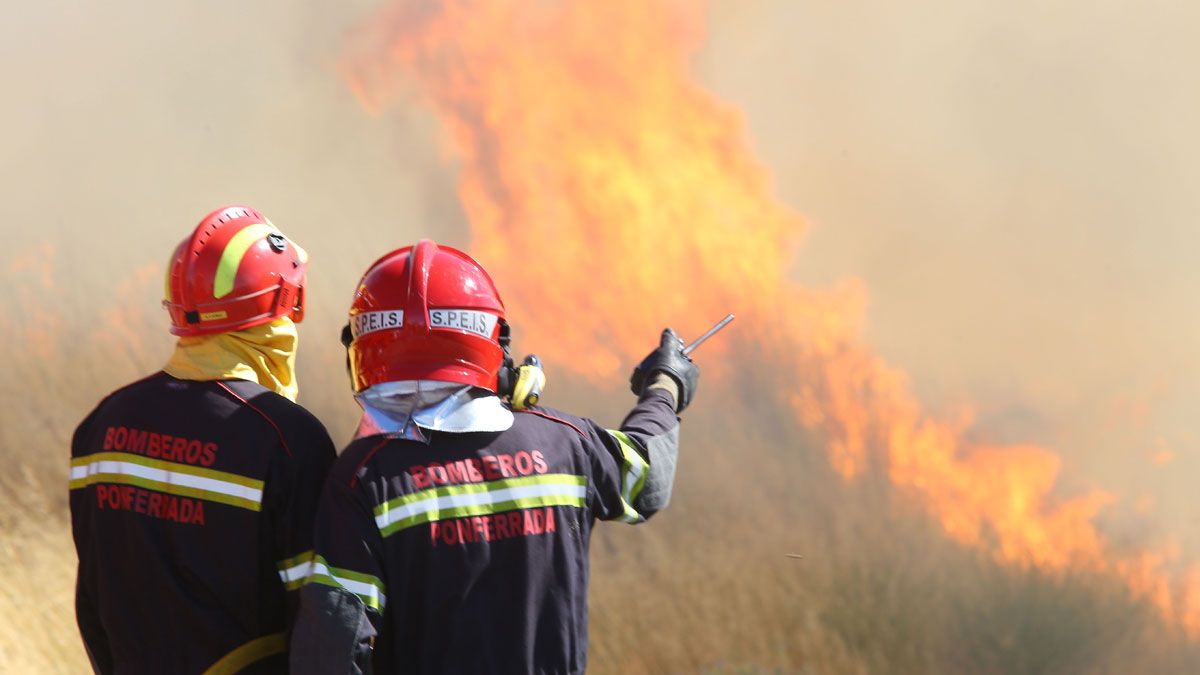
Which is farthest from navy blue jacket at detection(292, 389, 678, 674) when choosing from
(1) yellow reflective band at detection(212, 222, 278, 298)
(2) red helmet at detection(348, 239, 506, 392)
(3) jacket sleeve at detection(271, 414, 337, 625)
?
(1) yellow reflective band at detection(212, 222, 278, 298)

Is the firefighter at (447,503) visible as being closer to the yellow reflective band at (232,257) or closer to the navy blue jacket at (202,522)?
the navy blue jacket at (202,522)

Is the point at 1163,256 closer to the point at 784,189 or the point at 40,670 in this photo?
the point at 784,189

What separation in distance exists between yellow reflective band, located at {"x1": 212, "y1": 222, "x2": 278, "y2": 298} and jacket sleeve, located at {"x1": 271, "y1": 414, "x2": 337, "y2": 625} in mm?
492

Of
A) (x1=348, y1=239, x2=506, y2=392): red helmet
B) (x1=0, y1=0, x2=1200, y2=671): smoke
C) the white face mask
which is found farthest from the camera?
(x1=0, y1=0, x2=1200, y2=671): smoke

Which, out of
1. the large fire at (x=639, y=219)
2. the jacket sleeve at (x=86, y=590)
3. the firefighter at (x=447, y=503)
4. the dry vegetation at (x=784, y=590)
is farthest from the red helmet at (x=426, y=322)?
the large fire at (x=639, y=219)

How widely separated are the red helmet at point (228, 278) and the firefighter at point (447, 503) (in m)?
0.38

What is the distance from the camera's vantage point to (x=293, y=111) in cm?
690

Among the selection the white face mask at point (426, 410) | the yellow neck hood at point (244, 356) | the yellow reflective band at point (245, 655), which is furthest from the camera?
the yellow neck hood at point (244, 356)

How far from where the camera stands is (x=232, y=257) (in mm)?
3256

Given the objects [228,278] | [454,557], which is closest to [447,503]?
[454,557]

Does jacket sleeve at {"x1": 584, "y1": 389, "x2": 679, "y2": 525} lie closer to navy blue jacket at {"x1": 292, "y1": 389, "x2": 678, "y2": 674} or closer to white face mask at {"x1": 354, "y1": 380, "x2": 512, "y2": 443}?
navy blue jacket at {"x1": 292, "y1": 389, "x2": 678, "y2": 674}

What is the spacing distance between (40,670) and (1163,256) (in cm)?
586

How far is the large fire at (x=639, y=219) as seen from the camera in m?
5.40

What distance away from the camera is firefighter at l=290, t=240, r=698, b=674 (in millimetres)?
2670
